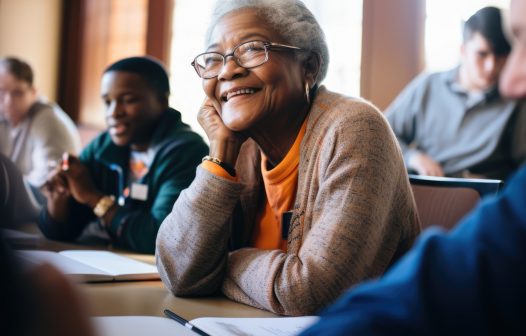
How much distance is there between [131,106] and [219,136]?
0.98 metres

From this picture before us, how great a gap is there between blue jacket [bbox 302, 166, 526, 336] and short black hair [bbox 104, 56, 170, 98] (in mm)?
2058

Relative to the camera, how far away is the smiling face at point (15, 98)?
13.1 feet

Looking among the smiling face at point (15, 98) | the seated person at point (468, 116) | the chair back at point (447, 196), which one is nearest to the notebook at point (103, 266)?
the chair back at point (447, 196)

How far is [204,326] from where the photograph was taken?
1.03 meters

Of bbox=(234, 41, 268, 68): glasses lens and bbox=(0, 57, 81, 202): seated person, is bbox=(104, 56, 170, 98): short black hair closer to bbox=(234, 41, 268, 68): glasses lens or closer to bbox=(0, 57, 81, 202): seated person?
bbox=(234, 41, 268, 68): glasses lens

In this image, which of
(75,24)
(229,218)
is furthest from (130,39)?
(229,218)

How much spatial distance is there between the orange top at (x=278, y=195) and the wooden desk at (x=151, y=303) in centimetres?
19

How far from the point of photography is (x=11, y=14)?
18.0ft

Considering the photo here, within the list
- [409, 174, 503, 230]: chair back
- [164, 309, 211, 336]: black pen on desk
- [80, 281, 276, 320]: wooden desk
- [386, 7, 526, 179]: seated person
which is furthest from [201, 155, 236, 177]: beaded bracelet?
[386, 7, 526, 179]: seated person

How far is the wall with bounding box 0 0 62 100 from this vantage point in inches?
216

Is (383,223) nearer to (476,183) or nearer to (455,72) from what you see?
(476,183)

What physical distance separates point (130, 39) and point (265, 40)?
3728mm

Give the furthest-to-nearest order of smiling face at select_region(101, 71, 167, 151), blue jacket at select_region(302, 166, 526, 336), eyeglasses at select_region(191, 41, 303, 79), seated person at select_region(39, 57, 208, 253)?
1. smiling face at select_region(101, 71, 167, 151)
2. seated person at select_region(39, 57, 208, 253)
3. eyeglasses at select_region(191, 41, 303, 79)
4. blue jacket at select_region(302, 166, 526, 336)

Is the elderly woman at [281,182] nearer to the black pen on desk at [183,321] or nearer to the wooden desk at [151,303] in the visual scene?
the wooden desk at [151,303]
